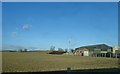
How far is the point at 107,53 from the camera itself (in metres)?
58.0

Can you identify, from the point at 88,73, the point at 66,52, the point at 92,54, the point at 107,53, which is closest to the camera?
the point at 88,73

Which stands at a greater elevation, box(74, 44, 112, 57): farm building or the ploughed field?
box(74, 44, 112, 57): farm building

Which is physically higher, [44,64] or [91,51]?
[91,51]

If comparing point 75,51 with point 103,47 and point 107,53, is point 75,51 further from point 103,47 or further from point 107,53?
point 107,53

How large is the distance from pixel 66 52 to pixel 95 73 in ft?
180

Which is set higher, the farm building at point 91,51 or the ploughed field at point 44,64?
the farm building at point 91,51

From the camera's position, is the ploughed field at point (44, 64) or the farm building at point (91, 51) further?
the farm building at point (91, 51)

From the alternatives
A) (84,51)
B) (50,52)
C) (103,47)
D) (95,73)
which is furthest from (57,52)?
(95,73)

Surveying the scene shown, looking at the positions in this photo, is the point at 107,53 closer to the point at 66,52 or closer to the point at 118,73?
the point at 66,52

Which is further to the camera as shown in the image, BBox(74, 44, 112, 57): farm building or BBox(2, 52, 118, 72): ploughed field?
BBox(74, 44, 112, 57): farm building

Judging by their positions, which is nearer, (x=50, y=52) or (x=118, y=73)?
(x=118, y=73)

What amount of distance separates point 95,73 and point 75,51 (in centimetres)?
5575

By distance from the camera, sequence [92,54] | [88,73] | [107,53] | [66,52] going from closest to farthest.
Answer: [88,73], [107,53], [92,54], [66,52]

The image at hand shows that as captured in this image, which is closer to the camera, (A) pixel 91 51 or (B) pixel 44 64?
(B) pixel 44 64
